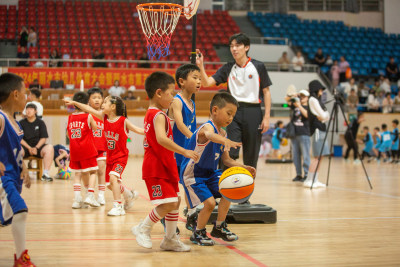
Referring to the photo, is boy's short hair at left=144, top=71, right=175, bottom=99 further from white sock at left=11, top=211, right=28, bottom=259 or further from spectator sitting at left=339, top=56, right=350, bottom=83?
spectator sitting at left=339, top=56, right=350, bottom=83

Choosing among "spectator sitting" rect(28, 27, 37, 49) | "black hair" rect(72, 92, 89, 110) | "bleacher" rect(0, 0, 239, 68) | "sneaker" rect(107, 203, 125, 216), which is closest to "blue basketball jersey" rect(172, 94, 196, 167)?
"sneaker" rect(107, 203, 125, 216)

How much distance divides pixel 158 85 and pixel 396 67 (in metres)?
21.6

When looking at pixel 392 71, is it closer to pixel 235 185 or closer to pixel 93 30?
pixel 93 30

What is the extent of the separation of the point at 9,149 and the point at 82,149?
3228 mm

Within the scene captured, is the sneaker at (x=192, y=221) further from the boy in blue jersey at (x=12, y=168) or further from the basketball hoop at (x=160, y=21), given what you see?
the basketball hoop at (x=160, y=21)

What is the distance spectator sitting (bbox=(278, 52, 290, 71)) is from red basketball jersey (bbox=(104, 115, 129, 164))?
15605 millimetres

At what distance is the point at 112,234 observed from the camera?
454 centimetres

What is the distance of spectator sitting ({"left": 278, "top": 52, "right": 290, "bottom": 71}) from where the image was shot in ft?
68.1

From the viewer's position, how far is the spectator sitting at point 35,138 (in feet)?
31.5

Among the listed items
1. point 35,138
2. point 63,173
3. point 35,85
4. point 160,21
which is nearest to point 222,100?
point 160,21

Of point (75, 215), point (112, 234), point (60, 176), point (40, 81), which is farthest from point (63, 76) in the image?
point (112, 234)

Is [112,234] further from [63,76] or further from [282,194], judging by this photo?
[63,76]

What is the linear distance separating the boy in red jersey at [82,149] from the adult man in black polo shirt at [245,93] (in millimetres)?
2067

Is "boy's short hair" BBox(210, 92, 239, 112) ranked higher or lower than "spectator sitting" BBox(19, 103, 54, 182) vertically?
higher
